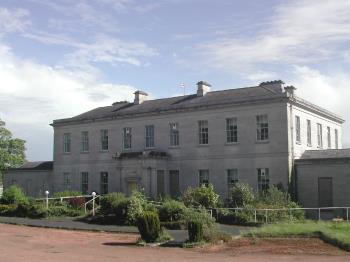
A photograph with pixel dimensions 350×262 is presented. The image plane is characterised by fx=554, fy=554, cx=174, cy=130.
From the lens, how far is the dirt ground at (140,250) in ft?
64.3

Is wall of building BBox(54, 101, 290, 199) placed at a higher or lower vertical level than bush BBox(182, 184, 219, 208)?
higher

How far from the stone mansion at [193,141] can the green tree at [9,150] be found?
464 inches

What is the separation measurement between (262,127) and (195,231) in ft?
60.2

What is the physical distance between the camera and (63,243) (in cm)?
2470

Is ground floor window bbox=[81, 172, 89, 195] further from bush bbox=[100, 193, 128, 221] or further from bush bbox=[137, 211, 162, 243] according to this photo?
bush bbox=[137, 211, 162, 243]

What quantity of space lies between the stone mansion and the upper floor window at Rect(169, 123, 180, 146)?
0.27ft

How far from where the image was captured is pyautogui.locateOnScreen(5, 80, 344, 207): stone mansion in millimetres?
40031

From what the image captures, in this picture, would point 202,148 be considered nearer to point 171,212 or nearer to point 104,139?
point 104,139

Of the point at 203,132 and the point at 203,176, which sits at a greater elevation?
the point at 203,132

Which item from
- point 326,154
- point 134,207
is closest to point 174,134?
point 326,154

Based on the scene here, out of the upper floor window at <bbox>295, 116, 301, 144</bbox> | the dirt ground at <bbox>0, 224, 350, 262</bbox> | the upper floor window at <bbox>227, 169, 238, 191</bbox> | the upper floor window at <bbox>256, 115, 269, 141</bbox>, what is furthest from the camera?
the upper floor window at <bbox>227, 169, 238, 191</bbox>

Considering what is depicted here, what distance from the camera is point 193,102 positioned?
148ft

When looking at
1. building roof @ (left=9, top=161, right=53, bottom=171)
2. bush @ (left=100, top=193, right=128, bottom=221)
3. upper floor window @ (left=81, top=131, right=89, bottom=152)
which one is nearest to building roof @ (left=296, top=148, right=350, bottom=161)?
bush @ (left=100, top=193, right=128, bottom=221)

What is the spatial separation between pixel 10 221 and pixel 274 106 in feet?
64.5
